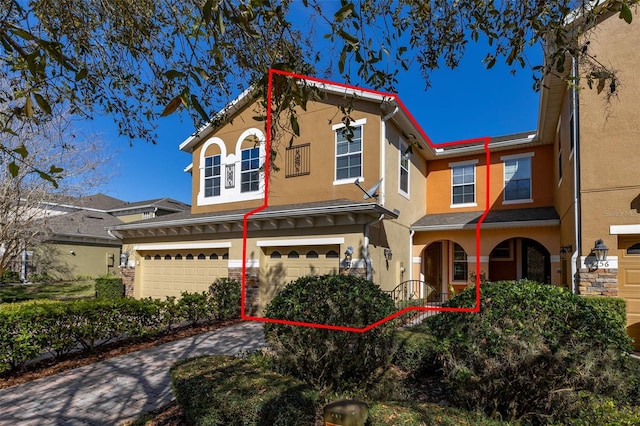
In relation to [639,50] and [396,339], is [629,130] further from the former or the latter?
[396,339]

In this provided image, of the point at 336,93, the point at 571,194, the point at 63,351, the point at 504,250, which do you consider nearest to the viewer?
the point at 63,351

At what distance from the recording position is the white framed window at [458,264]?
49.4 ft

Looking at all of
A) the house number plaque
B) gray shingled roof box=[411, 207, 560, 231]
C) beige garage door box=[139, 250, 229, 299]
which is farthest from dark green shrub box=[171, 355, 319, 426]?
gray shingled roof box=[411, 207, 560, 231]

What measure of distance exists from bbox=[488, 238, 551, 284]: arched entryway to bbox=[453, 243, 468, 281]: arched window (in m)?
0.98

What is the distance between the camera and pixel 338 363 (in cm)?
495

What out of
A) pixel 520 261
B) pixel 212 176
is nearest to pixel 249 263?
pixel 212 176

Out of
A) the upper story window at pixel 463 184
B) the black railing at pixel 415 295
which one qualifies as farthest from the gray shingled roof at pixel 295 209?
the upper story window at pixel 463 184

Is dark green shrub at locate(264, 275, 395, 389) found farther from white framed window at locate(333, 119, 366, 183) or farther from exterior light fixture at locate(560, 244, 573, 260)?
exterior light fixture at locate(560, 244, 573, 260)

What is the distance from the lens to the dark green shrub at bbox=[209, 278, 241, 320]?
452 inches

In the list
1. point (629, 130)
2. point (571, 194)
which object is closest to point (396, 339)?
point (571, 194)

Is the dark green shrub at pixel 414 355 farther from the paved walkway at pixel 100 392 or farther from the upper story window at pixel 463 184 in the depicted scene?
the upper story window at pixel 463 184

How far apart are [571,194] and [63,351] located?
11.9 m

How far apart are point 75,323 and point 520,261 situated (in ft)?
49.3

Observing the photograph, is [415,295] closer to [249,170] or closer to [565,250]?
[565,250]
